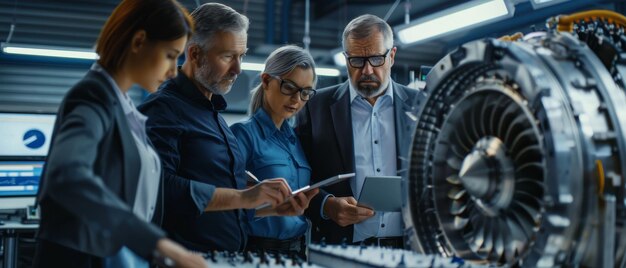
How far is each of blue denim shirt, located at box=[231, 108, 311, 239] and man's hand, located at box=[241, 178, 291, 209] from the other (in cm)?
43

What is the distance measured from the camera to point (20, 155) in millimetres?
4277

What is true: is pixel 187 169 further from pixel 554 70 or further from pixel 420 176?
pixel 554 70

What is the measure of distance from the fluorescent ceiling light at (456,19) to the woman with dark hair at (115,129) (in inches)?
79.8

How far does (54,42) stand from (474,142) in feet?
24.2

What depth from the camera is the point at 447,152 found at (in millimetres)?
1371

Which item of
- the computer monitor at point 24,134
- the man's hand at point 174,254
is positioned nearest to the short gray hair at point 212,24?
the man's hand at point 174,254

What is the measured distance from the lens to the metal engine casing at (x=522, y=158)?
1.05m

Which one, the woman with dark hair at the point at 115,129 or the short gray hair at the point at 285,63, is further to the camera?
the short gray hair at the point at 285,63

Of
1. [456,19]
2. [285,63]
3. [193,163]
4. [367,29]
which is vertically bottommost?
[193,163]

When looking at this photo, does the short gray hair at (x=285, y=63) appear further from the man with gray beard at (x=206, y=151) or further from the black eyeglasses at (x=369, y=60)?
the man with gray beard at (x=206, y=151)

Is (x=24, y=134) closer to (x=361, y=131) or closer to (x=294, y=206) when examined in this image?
(x=361, y=131)

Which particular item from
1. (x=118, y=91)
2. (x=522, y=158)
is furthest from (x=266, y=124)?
(x=522, y=158)

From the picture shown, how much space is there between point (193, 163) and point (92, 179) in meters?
0.80

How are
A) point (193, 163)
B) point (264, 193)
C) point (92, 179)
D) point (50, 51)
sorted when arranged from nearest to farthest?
point (92, 179) → point (264, 193) → point (193, 163) → point (50, 51)
